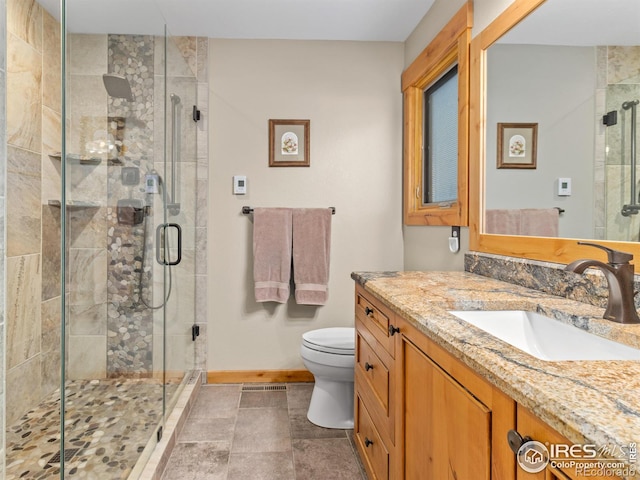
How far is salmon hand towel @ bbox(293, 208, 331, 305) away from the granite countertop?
136cm

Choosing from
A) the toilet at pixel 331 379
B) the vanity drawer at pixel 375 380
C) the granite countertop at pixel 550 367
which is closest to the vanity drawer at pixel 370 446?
the vanity drawer at pixel 375 380

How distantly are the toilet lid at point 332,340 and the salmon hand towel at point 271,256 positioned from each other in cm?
42

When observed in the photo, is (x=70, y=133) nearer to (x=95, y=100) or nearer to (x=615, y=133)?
(x=95, y=100)

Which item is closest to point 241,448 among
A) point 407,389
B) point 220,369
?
point 220,369

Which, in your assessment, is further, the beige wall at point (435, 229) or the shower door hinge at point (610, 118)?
the beige wall at point (435, 229)

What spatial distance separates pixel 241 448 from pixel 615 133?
1.97 meters

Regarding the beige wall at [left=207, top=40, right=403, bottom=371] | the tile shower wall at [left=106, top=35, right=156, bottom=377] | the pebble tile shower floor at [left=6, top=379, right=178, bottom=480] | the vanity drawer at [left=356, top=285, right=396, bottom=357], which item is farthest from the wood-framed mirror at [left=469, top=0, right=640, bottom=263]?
the pebble tile shower floor at [left=6, top=379, right=178, bottom=480]

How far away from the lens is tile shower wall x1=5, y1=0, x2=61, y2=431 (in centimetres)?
158

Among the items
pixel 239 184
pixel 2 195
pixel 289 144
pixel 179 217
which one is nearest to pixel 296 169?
pixel 289 144

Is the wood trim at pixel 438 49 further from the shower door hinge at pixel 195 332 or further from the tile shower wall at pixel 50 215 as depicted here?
the shower door hinge at pixel 195 332

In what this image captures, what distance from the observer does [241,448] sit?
2012mm

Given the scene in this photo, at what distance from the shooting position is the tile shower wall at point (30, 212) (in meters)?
1.58

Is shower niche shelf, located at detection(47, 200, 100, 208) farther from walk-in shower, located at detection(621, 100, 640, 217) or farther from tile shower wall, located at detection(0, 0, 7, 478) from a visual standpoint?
walk-in shower, located at detection(621, 100, 640, 217)

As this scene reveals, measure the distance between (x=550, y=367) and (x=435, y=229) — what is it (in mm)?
1806
